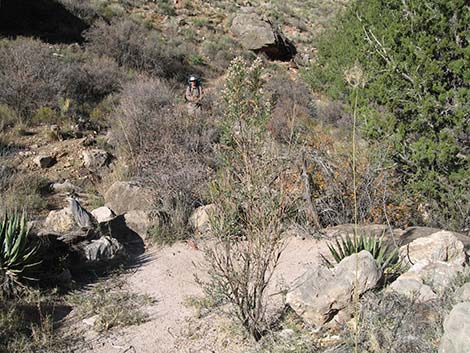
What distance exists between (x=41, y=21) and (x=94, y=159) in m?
10.6

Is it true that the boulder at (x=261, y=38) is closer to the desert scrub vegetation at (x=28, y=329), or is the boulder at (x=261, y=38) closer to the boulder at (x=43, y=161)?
the boulder at (x=43, y=161)

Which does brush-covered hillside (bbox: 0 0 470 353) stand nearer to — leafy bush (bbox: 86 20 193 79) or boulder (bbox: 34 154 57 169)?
boulder (bbox: 34 154 57 169)

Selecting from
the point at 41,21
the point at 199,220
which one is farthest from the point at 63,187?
the point at 41,21

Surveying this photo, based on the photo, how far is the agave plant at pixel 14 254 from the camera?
451 cm

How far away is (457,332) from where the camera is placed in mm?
2592

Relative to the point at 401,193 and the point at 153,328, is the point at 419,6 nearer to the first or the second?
the point at 401,193

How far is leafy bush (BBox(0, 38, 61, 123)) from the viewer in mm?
10203

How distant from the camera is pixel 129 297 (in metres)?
4.84

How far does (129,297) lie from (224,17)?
2144 cm

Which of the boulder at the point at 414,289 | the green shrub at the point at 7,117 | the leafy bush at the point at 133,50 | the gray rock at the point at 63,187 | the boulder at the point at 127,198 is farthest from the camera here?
the leafy bush at the point at 133,50

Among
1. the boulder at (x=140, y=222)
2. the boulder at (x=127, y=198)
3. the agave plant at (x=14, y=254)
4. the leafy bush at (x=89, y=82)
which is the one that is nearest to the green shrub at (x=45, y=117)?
the leafy bush at (x=89, y=82)

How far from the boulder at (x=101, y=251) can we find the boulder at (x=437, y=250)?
3630 millimetres

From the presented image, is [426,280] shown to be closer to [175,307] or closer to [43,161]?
[175,307]

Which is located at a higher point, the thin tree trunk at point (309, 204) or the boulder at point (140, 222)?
the thin tree trunk at point (309, 204)
